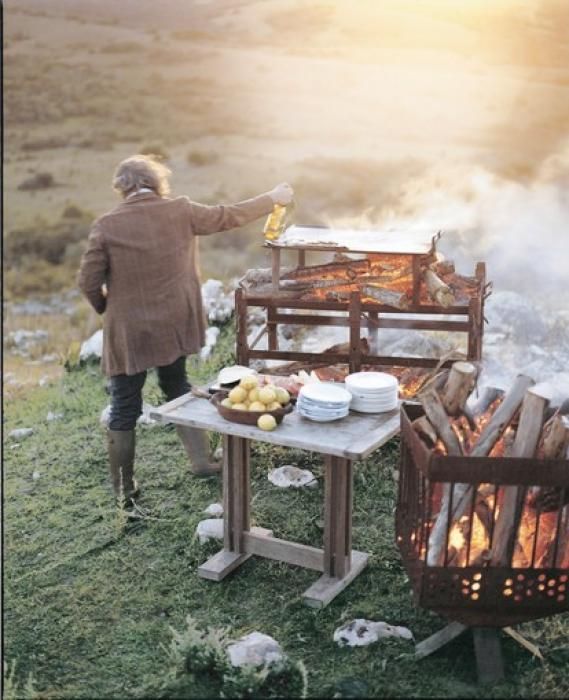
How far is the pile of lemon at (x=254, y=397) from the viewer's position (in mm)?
3662

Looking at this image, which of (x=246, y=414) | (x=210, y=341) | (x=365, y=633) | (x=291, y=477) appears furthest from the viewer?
(x=210, y=341)

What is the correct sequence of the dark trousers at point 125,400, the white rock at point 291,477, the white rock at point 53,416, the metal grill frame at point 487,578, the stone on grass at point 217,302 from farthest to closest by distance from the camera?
the stone on grass at point 217,302 → the white rock at point 53,416 → the white rock at point 291,477 → the dark trousers at point 125,400 → the metal grill frame at point 487,578

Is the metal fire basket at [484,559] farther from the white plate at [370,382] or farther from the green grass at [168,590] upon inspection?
the white plate at [370,382]

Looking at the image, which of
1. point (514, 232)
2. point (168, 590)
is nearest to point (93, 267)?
point (168, 590)

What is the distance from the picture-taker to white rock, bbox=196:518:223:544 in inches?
172

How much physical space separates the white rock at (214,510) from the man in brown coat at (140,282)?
42 cm

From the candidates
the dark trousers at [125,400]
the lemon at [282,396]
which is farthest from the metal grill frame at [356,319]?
the lemon at [282,396]

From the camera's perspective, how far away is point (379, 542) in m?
4.33

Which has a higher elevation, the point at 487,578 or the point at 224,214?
the point at 224,214

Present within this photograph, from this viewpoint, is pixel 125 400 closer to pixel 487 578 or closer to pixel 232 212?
pixel 232 212

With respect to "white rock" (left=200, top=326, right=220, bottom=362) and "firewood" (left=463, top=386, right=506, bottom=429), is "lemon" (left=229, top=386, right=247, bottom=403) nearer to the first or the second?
"firewood" (left=463, top=386, right=506, bottom=429)

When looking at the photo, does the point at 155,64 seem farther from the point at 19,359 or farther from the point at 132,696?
the point at 132,696

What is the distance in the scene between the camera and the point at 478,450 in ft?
10.6

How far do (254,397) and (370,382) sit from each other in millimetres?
496
